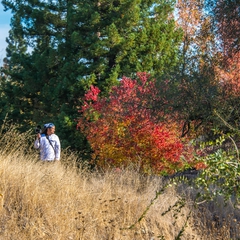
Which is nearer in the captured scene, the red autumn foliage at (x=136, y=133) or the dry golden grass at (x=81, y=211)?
the dry golden grass at (x=81, y=211)

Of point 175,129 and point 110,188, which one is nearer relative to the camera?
point 110,188

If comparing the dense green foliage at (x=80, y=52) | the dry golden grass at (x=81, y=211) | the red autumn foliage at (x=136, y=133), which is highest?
the dense green foliage at (x=80, y=52)

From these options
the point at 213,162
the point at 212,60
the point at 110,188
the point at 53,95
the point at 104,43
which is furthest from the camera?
the point at 53,95

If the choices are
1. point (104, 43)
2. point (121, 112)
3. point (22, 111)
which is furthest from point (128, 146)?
point (22, 111)

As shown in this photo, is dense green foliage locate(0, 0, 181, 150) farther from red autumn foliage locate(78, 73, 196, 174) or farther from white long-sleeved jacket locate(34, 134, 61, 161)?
white long-sleeved jacket locate(34, 134, 61, 161)

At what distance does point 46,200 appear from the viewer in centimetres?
612

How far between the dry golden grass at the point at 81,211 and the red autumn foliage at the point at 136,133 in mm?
4060

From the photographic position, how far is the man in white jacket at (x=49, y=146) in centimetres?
914

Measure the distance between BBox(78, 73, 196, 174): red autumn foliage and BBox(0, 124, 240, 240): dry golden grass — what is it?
4.06 m

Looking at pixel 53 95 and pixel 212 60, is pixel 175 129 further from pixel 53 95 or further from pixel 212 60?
pixel 53 95

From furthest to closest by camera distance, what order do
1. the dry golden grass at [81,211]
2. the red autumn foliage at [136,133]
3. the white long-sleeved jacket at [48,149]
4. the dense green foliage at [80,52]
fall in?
the dense green foliage at [80,52] < the red autumn foliage at [136,133] < the white long-sleeved jacket at [48,149] < the dry golden grass at [81,211]

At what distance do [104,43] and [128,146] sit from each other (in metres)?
7.52

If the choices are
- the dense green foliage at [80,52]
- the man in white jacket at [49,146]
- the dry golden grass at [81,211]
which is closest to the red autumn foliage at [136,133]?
the man in white jacket at [49,146]

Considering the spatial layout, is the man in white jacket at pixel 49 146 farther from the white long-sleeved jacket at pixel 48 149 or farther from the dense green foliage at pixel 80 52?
the dense green foliage at pixel 80 52
